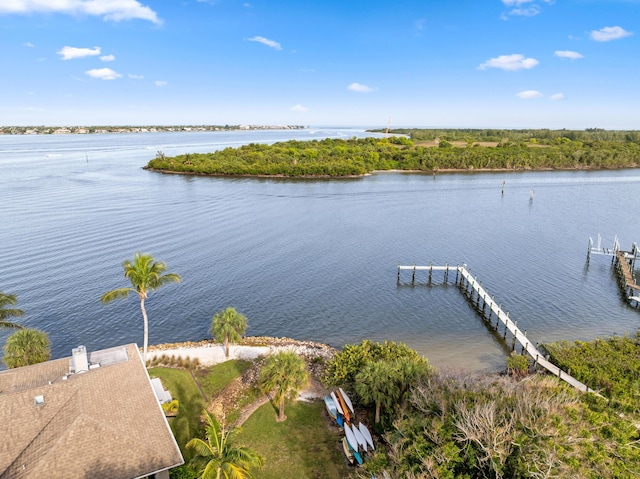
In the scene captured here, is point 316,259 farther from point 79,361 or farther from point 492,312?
point 79,361

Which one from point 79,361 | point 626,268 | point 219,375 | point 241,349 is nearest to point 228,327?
point 219,375

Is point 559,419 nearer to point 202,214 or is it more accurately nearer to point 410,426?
point 410,426

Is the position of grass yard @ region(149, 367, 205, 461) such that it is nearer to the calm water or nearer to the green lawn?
the green lawn

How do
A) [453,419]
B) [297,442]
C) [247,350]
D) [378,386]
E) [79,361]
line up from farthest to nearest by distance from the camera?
[247,350] → [378,386] → [297,442] → [79,361] → [453,419]

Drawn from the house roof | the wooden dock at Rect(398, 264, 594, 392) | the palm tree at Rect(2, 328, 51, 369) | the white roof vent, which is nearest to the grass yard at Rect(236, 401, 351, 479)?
the house roof

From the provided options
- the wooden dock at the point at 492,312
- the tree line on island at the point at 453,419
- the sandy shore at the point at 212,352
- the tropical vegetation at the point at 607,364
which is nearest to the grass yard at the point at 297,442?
the tree line on island at the point at 453,419
